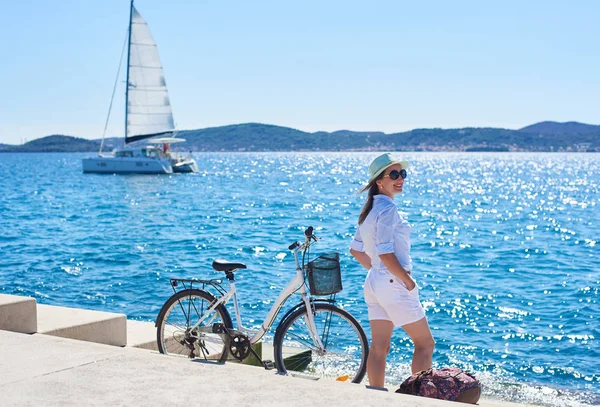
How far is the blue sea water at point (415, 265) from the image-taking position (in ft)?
40.9

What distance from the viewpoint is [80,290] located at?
1786 centimetres

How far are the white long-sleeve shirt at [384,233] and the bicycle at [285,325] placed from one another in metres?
0.48

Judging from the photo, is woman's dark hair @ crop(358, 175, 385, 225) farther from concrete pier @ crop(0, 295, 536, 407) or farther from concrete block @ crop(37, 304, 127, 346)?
concrete block @ crop(37, 304, 127, 346)

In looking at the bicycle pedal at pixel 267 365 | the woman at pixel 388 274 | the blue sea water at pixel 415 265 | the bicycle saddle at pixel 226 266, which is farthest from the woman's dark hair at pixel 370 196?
the blue sea water at pixel 415 265

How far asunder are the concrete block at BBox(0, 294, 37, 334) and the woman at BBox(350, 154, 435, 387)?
9.74 ft

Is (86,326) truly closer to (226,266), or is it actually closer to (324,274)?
(226,266)

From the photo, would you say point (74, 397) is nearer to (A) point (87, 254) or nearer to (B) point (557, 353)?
(B) point (557, 353)

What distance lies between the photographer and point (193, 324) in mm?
6309

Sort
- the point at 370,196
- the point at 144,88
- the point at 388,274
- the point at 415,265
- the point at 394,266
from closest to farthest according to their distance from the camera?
the point at 394,266
the point at 388,274
the point at 370,196
the point at 415,265
the point at 144,88

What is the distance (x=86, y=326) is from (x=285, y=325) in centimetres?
219

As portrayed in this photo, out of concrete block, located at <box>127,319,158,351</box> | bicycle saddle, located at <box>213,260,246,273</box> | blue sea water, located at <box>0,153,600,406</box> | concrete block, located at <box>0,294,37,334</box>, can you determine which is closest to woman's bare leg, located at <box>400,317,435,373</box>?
bicycle saddle, located at <box>213,260,246,273</box>

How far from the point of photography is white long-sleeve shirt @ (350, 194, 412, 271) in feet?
16.9

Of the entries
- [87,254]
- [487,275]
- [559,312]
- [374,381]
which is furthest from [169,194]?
[374,381]

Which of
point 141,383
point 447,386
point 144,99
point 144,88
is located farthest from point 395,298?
point 144,88
